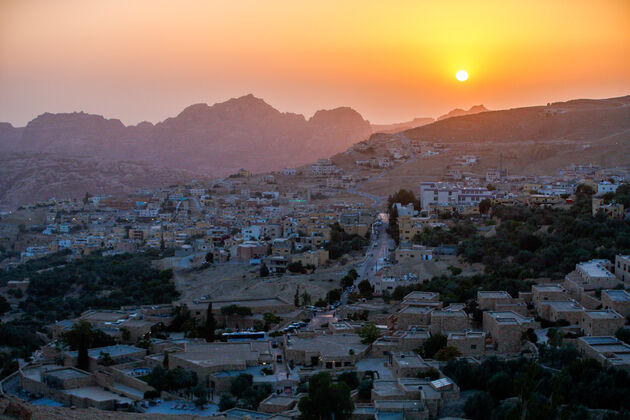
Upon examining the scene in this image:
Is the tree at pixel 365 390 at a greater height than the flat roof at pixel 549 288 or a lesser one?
lesser

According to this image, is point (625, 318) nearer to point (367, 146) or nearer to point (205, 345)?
point (205, 345)

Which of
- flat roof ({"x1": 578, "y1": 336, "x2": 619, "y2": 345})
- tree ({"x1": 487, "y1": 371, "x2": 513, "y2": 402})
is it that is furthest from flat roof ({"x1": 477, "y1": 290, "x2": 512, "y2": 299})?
tree ({"x1": 487, "y1": 371, "x2": 513, "y2": 402})

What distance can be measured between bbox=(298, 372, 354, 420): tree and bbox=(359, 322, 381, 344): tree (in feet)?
15.0

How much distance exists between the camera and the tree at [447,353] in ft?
→ 48.3

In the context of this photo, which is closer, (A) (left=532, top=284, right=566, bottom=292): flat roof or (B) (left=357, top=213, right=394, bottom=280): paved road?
(A) (left=532, top=284, right=566, bottom=292): flat roof

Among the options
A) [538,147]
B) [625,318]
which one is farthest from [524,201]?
[538,147]

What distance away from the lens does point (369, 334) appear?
1702 centimetres

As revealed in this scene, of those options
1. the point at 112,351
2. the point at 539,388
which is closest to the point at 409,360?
the point at 539,388

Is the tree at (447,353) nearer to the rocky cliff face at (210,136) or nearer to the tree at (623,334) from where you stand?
the tree at (623,334)

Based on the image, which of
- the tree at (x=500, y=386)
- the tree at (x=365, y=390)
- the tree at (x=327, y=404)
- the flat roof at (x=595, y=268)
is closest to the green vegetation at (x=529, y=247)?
the flat roof at (x=595, y=268)

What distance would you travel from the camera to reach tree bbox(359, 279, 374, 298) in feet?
73.4

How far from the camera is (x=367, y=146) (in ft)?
225

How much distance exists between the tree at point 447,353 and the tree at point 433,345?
434mm

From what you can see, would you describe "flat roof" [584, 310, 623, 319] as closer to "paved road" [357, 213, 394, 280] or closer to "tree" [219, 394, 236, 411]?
"tree" [219, 394, 236, 411]
